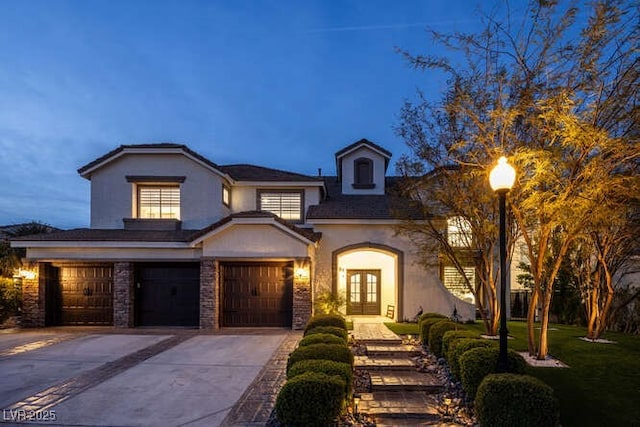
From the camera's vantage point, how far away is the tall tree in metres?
7.93

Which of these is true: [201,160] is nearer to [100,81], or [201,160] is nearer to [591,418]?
[591,418]

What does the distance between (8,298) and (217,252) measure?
8567 millimetres

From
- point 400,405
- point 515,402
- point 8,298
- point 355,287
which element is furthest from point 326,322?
point 8,298

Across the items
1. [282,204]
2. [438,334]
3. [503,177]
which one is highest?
[282,204]

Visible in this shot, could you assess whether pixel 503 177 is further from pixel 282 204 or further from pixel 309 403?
pixel 282 204

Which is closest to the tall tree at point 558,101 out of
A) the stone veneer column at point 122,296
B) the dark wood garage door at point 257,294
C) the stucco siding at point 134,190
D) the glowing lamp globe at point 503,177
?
the glowing lamp globe at point 503,177

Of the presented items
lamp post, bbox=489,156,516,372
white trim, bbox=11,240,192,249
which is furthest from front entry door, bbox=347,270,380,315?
lamp post, bbox=489,156,516,372

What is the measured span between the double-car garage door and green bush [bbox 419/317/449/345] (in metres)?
5.40

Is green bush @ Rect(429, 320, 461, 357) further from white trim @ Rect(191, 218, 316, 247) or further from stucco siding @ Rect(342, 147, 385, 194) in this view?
stucco siding @ Rect(342, 147, 385, 194)

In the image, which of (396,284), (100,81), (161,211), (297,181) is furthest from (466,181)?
(100,81)

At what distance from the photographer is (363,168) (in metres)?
20.2

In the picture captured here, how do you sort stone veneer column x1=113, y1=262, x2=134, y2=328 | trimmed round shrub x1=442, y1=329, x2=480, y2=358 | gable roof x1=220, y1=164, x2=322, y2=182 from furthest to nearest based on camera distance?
gable roof x1=220, y1=164, x2=322, y2=182, stone veneer column x1=113, y1=262, x2=134, y2=328, trimmed round shrub x1=442, y1=329, x2=480, y2=358

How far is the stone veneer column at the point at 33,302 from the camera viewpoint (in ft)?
51.7

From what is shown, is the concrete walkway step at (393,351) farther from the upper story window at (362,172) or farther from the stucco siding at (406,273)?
the upper story window at (362,172)
